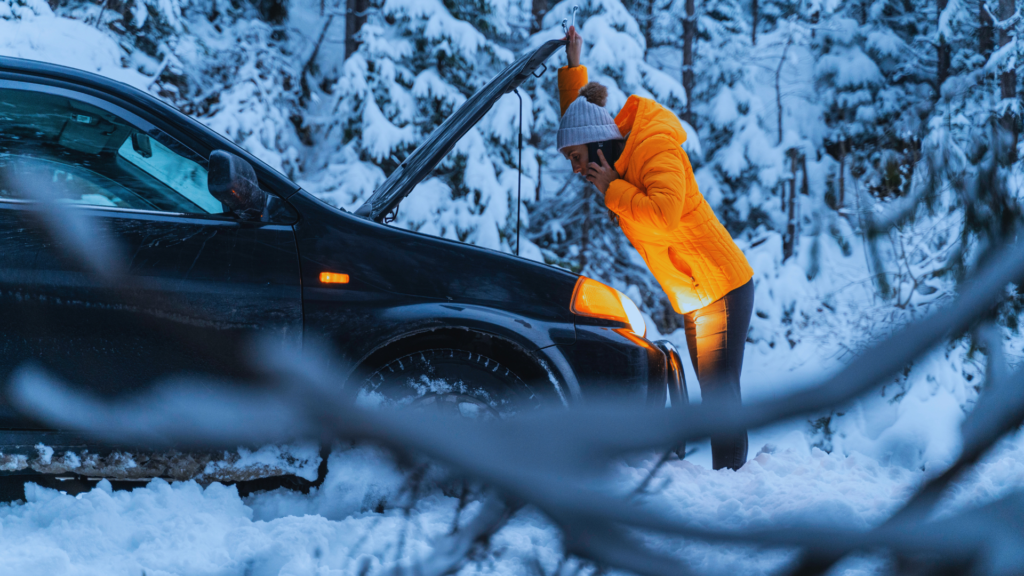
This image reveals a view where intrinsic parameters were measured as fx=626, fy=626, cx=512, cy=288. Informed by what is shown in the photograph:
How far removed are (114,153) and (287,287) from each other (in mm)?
807

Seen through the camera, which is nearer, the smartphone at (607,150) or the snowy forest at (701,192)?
the snowy forest at (701,192)

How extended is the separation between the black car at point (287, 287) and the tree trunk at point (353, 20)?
7076 millimetres

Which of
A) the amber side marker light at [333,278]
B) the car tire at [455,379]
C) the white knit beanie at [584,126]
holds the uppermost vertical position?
the white knit beanie at [584,126]

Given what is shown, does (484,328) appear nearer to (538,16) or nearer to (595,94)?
(595,94)

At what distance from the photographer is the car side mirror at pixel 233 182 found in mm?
1833

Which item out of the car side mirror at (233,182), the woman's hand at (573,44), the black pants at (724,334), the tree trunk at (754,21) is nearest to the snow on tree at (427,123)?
the woman's hand at (573,44)

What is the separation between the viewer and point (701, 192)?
9867mm

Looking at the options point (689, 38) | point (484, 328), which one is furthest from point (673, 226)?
point (689, 38)

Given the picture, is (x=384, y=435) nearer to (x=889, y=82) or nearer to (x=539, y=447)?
(x=539, y=447)

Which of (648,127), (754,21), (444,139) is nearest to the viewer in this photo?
(648,127)

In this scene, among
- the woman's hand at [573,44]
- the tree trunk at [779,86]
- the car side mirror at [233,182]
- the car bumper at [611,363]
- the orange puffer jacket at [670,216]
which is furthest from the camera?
the tree trunk at [779,86]

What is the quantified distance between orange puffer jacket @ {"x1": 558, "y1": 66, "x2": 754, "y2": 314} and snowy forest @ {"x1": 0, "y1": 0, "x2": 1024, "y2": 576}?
0.36 metres

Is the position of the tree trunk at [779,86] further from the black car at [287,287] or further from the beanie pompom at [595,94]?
the black car at [287,287]

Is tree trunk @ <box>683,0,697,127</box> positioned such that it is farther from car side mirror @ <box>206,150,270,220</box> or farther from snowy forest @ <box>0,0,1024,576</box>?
car side mirror @ <box>206,150,270,220</box>
